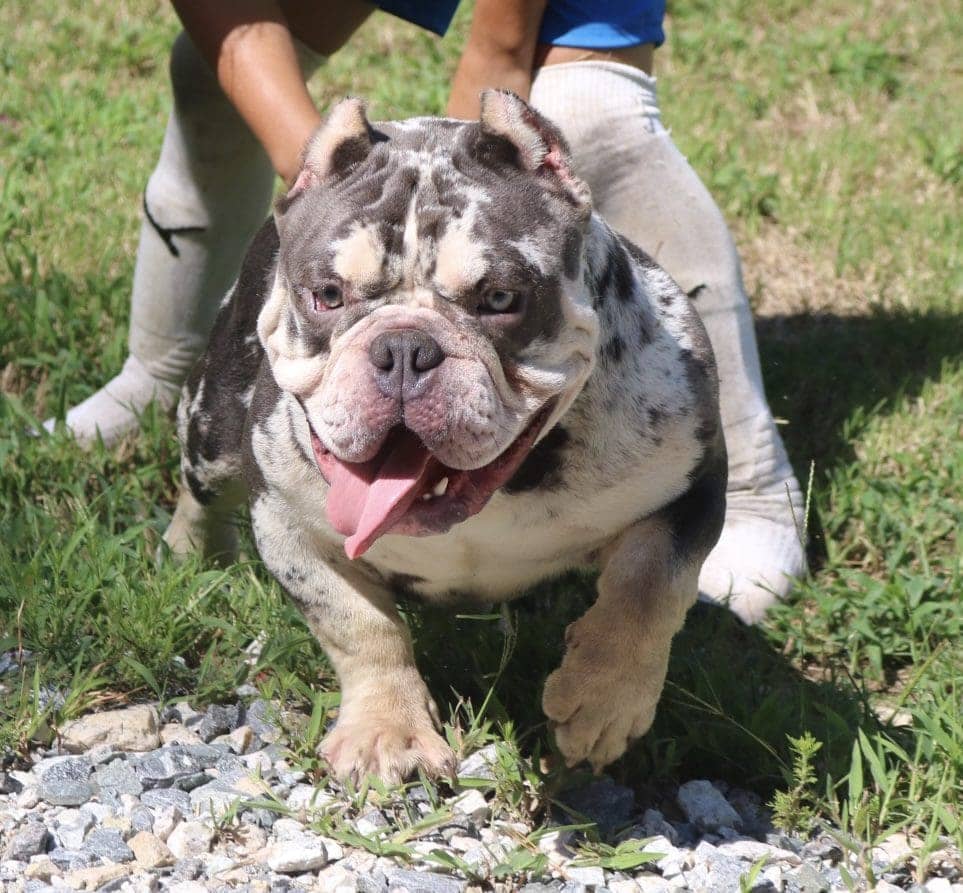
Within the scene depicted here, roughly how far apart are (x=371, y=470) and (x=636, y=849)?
951 mm

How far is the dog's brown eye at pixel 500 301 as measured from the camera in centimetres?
297

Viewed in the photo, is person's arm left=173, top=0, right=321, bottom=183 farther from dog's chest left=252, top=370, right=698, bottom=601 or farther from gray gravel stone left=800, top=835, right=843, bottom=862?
gray gravel stone left=800, top=835, right=843, bottom=862

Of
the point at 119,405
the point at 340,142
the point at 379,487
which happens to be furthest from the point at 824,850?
the point at 119,405

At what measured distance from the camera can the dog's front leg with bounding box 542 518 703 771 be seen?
3.24 meters

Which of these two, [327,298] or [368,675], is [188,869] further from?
[327,298]

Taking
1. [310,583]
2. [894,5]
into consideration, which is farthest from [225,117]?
[894,5]

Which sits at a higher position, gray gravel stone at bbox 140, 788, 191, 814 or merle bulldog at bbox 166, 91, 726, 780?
merle bulldog at bbox 166, 91, 726, 780

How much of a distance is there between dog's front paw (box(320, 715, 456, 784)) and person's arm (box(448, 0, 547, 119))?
174 centimetres

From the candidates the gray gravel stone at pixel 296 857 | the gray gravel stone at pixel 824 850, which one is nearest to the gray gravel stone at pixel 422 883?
the gray gravel stone at pixel 296 857

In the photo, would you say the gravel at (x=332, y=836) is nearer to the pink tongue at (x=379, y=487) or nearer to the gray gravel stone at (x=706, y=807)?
the gray gravel stone at (x=706, y=807)

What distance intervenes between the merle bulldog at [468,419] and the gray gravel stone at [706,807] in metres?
0.24

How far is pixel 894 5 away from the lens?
8.59 m

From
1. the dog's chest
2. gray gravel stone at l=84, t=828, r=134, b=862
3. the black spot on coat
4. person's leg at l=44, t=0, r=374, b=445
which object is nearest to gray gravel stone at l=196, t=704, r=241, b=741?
the dog's chest

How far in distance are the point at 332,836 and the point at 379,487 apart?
0.73 metres
